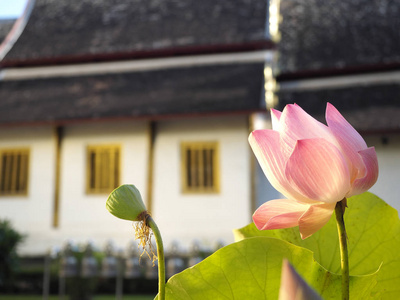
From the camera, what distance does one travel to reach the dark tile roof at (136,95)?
9922mm

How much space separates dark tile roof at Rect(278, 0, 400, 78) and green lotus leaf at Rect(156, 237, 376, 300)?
11674mm

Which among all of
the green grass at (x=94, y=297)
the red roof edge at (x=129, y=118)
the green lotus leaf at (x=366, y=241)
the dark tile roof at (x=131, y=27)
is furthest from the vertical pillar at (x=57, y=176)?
the green lotus leaf at (x=366, y=241)

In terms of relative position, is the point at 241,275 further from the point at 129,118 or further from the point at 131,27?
the point at 131,27

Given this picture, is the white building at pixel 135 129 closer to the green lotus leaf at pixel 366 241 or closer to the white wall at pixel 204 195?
the white wall at pixel 204 195

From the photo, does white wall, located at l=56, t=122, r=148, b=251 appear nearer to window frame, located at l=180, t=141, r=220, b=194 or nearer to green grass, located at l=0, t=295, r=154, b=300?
window frame, located at l=180, t=141, r=220, b=194

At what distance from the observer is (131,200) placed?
388mm

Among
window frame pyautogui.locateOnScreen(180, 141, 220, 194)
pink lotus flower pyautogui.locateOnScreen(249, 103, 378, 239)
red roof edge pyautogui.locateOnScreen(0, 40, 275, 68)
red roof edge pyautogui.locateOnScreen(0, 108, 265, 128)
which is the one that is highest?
red roof edge pyautogui.locateOnScreen(0, 40, 275, 68)

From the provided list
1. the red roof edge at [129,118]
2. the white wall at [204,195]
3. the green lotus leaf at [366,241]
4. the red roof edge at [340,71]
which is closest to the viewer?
the green lotus leaf at [366,241]

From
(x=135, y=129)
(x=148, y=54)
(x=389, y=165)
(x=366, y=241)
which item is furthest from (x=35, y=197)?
(x=366, y=241)

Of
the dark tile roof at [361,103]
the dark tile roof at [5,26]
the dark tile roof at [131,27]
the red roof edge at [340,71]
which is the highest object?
the dark tile roof at [5,26]

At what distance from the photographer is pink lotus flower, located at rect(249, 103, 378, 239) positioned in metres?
0.36

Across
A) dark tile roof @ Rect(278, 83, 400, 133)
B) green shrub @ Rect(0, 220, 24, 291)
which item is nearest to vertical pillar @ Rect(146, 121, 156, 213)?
green shrub @ Rect(0, 220, 24, 291)

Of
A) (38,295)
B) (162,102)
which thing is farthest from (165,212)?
(38,295)

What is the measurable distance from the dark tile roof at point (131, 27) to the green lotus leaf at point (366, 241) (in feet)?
33.9
